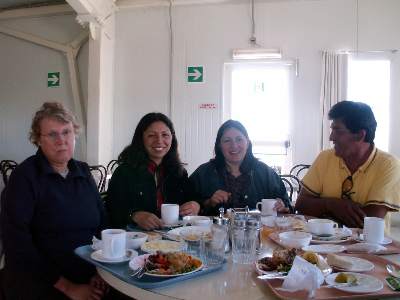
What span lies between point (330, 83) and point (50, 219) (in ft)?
14.0

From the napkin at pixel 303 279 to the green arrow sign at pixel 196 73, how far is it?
4458 mm

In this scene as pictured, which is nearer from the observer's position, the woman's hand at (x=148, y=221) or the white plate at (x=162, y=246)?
the white plate at (x=162, y=246)

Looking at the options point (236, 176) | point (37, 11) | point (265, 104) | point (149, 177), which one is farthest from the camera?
point (37, 11)

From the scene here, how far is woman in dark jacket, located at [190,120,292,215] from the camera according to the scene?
7.38ft

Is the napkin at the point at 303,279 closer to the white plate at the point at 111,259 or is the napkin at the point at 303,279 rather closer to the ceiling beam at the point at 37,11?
the white plate at the point at 111,259

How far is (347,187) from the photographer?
1979 millimetres

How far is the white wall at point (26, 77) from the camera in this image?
5.61m

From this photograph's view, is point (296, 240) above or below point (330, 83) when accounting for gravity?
below

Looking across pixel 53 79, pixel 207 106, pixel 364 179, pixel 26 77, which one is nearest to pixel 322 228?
pixel 364 179

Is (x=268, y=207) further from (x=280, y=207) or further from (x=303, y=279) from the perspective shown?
(x=303, y=279)

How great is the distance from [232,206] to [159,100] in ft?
11.4

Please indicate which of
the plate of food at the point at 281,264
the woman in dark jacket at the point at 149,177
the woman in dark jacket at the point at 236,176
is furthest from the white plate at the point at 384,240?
the woman in dark jacket at the point at 149,177

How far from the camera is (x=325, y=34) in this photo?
490 cm

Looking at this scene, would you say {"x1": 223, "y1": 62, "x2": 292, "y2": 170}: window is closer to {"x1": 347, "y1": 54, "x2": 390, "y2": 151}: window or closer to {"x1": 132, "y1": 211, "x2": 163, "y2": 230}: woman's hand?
{"x1": 347, "y1": 54, "x2": 390, "y2": 151}: window
